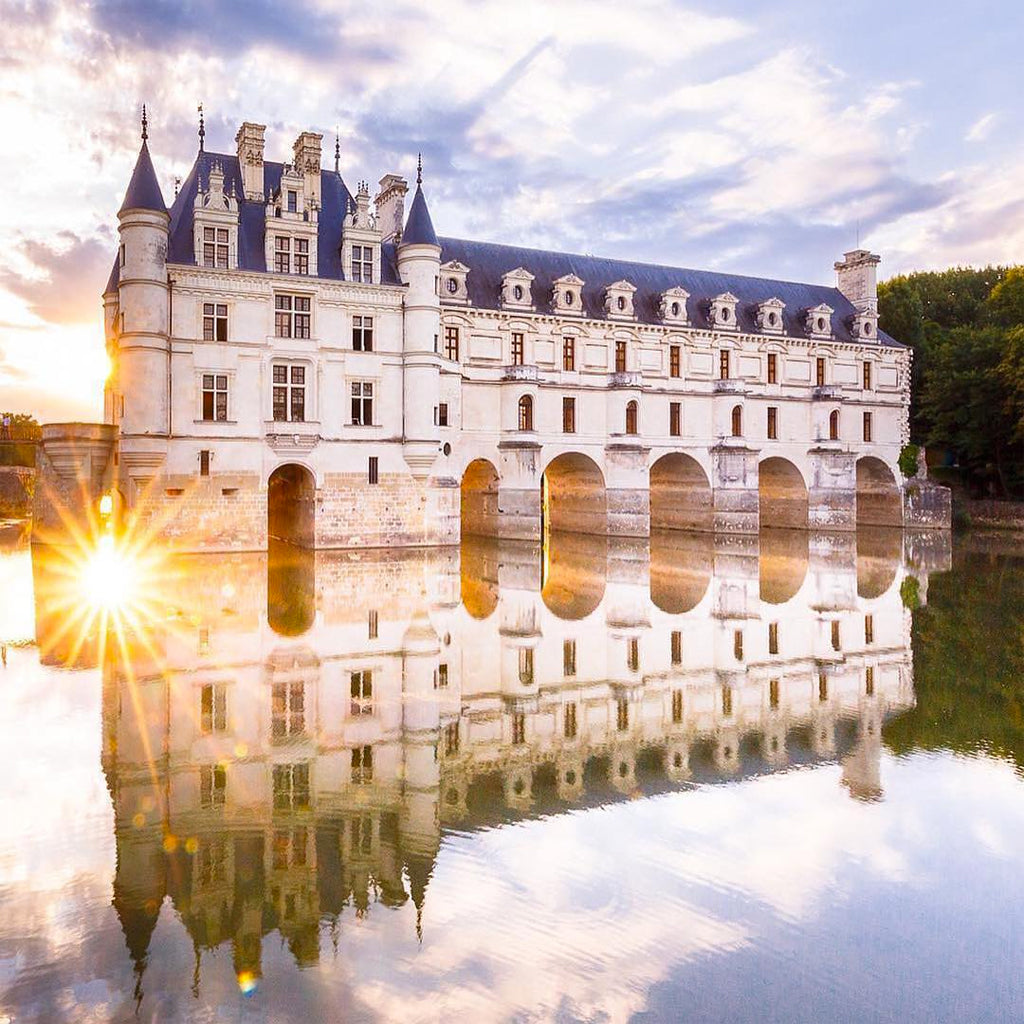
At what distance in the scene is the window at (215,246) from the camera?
27.4 meters

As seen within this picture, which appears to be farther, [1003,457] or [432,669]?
[1003,457]

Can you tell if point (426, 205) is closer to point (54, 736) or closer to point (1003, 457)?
point (54, 736)

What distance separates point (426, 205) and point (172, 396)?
11.1m

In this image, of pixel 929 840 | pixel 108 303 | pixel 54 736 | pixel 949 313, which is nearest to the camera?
pixel 929 840

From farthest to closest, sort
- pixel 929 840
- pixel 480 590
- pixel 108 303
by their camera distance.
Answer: pixel 108 303 → pixel 480 590 → pixel 929 840

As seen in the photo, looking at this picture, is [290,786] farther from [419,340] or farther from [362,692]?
[419,340]

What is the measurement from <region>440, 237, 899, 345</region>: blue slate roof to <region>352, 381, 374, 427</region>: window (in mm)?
8197

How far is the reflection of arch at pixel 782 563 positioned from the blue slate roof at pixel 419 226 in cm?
1563

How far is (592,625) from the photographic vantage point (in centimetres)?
1648

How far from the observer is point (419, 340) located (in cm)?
3009

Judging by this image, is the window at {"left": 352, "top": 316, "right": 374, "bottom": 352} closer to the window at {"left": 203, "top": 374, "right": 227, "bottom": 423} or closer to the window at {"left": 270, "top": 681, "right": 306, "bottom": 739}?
the window at {"left": 203, "top": 374, "right": 227, "bottom": 423}

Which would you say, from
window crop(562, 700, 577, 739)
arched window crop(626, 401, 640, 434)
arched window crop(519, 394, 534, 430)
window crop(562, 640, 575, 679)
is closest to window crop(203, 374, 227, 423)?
arched window crop(519, 394, 534, 430)

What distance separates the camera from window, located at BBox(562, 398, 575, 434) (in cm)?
3759

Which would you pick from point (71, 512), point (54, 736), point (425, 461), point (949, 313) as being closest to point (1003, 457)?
point (949, 313)
